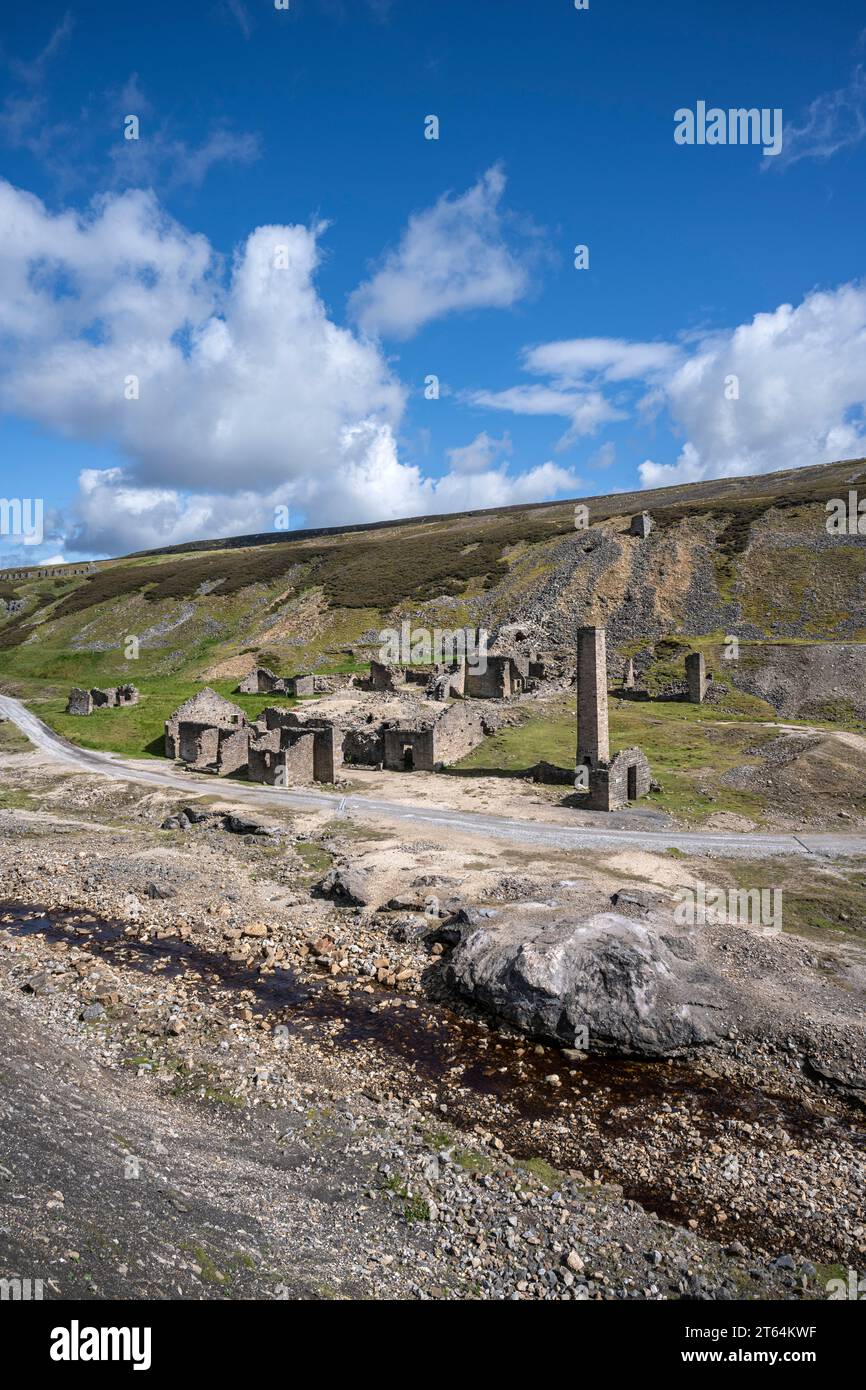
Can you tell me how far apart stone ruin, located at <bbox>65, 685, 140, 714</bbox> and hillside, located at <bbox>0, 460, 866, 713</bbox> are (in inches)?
478

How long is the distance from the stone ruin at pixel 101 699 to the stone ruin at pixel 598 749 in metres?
38.2

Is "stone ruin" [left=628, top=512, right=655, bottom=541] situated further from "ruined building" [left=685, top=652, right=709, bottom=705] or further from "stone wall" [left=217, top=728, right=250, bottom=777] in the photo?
"stone wall" [left=217, top=728, right=250, bottom=777]

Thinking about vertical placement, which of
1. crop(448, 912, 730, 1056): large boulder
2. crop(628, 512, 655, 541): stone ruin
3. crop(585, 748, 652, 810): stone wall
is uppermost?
crop(628, 512, 655, 541): stone ruin

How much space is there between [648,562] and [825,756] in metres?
50.9

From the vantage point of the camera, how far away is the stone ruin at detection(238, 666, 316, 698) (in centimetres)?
6050

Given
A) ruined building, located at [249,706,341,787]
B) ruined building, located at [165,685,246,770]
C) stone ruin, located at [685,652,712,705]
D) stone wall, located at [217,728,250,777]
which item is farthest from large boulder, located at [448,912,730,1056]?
stone ruin, located at [685,652,712,705]

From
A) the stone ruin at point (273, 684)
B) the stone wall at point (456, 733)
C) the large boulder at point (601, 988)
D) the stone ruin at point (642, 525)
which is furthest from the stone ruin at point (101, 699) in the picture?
the stone ruin at point (642, 525)

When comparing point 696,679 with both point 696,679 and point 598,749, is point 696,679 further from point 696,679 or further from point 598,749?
point 598,749

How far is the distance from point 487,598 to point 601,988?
2782 inches

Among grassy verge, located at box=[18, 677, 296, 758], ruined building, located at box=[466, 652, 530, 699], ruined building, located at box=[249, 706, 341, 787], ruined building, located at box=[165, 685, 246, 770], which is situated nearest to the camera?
ruined building, located at box=[249, 706, 341, 787]

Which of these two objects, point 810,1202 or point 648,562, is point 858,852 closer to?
point 810,1202

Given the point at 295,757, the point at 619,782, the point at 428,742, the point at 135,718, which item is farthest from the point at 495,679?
the point at 619,782

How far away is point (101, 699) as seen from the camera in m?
58.8

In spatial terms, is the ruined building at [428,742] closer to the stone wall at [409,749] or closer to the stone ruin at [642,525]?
the stone wall at [409,749]
